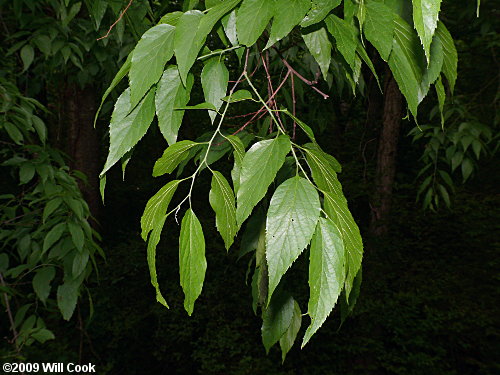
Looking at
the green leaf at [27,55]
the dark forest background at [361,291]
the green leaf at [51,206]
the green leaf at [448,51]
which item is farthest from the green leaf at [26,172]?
the green leaf at [448,51]

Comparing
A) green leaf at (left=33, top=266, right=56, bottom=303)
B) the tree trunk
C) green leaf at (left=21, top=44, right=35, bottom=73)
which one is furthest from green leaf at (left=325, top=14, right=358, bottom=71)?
the tree trunk

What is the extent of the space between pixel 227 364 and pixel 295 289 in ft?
2.29

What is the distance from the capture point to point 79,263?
4.02 ft

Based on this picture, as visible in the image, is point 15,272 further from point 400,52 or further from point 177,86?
point 400,52

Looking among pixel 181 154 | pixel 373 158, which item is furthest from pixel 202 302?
pixel 181 154

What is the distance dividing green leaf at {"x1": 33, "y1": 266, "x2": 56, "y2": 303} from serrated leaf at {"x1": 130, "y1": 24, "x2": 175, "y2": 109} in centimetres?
102

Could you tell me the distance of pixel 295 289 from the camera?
2.86m

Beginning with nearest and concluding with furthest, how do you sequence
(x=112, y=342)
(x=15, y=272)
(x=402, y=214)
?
1. (x=15, y=272)
2. (x=112, y=342)
3. (x=402, y=214)

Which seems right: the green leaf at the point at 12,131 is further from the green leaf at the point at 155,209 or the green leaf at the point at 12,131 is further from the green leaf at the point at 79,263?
the green leaf at the point at 155,209

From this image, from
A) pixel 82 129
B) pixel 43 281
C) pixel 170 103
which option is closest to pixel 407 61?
pixel 170 103

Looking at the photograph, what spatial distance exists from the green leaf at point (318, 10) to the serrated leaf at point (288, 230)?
0.50 ft

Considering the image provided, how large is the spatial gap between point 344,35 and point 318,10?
3 cm

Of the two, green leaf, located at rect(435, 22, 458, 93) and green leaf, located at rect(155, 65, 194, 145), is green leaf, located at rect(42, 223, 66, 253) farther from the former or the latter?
green leaf, located at rect(435, 22, 458, 93)

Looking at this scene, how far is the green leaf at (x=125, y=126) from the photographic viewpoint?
40 centimetres
